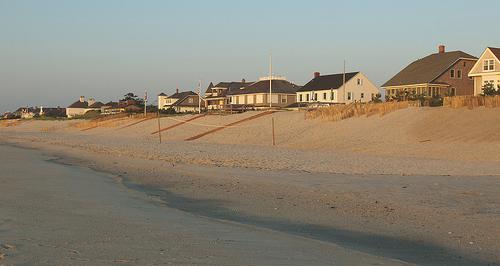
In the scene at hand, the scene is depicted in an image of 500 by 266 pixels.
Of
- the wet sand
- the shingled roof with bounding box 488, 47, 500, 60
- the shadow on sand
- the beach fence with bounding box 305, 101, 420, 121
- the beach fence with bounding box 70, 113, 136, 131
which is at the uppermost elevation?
the shingled roof with bounding box 488, 47, 500, 60

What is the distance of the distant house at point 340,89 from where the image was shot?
73.8 metres

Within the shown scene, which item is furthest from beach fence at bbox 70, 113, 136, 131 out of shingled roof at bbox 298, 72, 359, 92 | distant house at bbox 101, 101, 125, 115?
shingled roof at bbox 298, 72, 359, 92

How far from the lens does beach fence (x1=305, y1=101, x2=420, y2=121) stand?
34.1 m

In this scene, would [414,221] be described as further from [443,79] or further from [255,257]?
[443,79]

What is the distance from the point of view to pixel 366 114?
34.8 meters

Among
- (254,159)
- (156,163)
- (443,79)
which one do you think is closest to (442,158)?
(254,159)

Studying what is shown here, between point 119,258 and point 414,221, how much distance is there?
5974 mm

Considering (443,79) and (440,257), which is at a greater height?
(443,79)

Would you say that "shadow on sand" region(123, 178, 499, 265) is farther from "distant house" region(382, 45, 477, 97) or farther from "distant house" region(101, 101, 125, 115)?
"distant house" region(101, 101, 125, 115)

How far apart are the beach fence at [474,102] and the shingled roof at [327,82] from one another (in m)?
43.1

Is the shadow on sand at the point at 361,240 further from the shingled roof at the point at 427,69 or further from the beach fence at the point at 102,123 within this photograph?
Result: the shingled roof at the point at 427,69

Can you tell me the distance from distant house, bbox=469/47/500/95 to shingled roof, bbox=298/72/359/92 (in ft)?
75.7

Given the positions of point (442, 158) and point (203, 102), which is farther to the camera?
point (203, 102)

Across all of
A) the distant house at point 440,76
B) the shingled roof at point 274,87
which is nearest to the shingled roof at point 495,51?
the distant house at point 440,76
